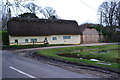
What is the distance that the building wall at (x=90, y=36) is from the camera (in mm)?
41969

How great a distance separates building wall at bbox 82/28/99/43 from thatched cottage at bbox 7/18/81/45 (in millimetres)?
3091

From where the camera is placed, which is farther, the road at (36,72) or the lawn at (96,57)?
the lawn at (96,57)

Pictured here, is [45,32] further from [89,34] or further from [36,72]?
[36,72]

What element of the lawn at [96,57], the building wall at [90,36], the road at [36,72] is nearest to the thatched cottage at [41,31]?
the building wall at [90,36]

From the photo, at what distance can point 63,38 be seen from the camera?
3759 centimetres

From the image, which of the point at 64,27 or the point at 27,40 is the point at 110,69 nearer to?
the point at 27,40

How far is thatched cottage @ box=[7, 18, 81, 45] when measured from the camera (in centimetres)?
3218

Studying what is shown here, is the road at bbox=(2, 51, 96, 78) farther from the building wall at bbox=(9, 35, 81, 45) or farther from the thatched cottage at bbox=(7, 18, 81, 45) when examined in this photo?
the building wall at bbox=(9, 35, 81, 45)

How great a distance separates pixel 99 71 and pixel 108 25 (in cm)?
4409

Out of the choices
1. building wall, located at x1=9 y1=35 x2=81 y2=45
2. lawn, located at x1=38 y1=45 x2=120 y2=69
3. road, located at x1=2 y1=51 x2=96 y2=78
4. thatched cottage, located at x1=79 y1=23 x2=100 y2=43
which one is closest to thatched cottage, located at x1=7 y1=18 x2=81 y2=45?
building wall, located at x1=9 y1=35 x2=81 y2=45

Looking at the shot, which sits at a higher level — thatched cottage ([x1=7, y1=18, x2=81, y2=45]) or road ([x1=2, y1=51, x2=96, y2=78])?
thatched cottage ([x1=7, y1=18, x2=81, y2=45])

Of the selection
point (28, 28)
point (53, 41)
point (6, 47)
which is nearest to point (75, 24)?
point (53, 41)

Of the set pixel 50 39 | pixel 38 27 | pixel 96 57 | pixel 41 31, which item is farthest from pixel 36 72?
pixel 50 39

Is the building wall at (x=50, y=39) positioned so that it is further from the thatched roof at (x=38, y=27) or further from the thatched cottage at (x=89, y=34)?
the thatched cottage at (x=89, y=34)
